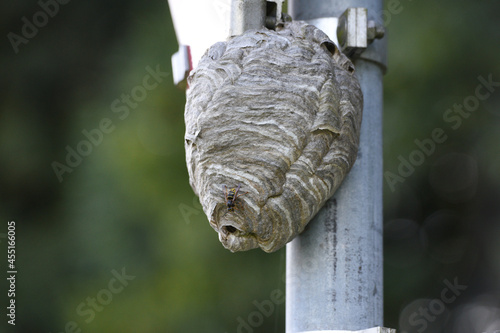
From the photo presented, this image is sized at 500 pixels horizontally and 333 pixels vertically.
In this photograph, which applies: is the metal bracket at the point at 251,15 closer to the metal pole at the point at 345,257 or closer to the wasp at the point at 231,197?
the metal pole at the point at 345,257

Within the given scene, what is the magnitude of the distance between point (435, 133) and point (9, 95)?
3.44 m

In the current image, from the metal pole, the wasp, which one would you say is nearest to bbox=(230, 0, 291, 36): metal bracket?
the metal pole

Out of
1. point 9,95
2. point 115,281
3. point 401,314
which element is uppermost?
point 9,95

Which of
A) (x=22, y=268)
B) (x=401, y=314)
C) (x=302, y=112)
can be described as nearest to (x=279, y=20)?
(x=302, y=112)

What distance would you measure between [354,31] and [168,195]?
392cm

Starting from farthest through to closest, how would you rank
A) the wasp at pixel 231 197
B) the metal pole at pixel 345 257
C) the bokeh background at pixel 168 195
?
the bokeh background at pixel 168 195 < the metal pole at pixel 345 257 < the wasp at pixel 231 197

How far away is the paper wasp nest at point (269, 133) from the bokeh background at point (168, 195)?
3.65m

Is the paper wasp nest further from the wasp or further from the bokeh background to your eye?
the bokeh background

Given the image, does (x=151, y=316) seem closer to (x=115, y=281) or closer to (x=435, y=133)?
(x=115, y=281)

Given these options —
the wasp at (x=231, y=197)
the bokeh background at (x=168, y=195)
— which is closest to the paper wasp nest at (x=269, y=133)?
the wasp at (x=231, y=197)

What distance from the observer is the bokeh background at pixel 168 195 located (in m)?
6.15

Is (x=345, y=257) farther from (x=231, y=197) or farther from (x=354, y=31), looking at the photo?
(x=354, y=31)

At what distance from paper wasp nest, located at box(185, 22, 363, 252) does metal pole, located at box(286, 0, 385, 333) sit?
0.31ft

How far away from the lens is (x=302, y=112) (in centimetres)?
237
